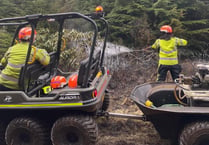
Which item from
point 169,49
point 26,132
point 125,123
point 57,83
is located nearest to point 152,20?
point 169,49

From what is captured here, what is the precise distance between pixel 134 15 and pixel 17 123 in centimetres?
551

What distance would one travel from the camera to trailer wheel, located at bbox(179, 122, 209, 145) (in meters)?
3.71

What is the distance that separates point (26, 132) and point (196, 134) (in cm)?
242

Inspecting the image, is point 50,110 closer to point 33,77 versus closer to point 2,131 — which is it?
point 33,77

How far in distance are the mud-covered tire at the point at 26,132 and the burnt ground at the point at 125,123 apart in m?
0.97

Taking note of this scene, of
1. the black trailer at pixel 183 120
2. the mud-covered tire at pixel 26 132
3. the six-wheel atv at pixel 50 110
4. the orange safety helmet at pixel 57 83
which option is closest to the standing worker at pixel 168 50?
the black trailer at pixel 183 120

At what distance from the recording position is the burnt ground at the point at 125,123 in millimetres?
4555

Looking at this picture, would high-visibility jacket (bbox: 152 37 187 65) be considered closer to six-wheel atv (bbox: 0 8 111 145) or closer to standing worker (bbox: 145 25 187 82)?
standing worker (bbox: 145 25 187 82)

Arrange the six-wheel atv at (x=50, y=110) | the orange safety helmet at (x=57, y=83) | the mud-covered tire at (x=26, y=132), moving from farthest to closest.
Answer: the orange safety helmet at (x=57, y=83)
the mud-covered tire at (x=26, y=132)
the six-wheel atv at (x=50, y=110)

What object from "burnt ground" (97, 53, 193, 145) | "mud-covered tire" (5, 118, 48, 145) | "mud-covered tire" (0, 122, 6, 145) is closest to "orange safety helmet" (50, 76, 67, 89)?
"mud-covered tire" (5, 118, 48, 145)

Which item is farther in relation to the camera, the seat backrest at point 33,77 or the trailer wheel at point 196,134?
the seat backrest at point 33,77

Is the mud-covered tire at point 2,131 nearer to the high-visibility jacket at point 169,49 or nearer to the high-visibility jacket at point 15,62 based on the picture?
the high-visibility jacket at point 15,62

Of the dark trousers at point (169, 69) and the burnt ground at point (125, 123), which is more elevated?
the dark trousers at point (169, 69)

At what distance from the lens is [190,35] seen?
7.89 meters
